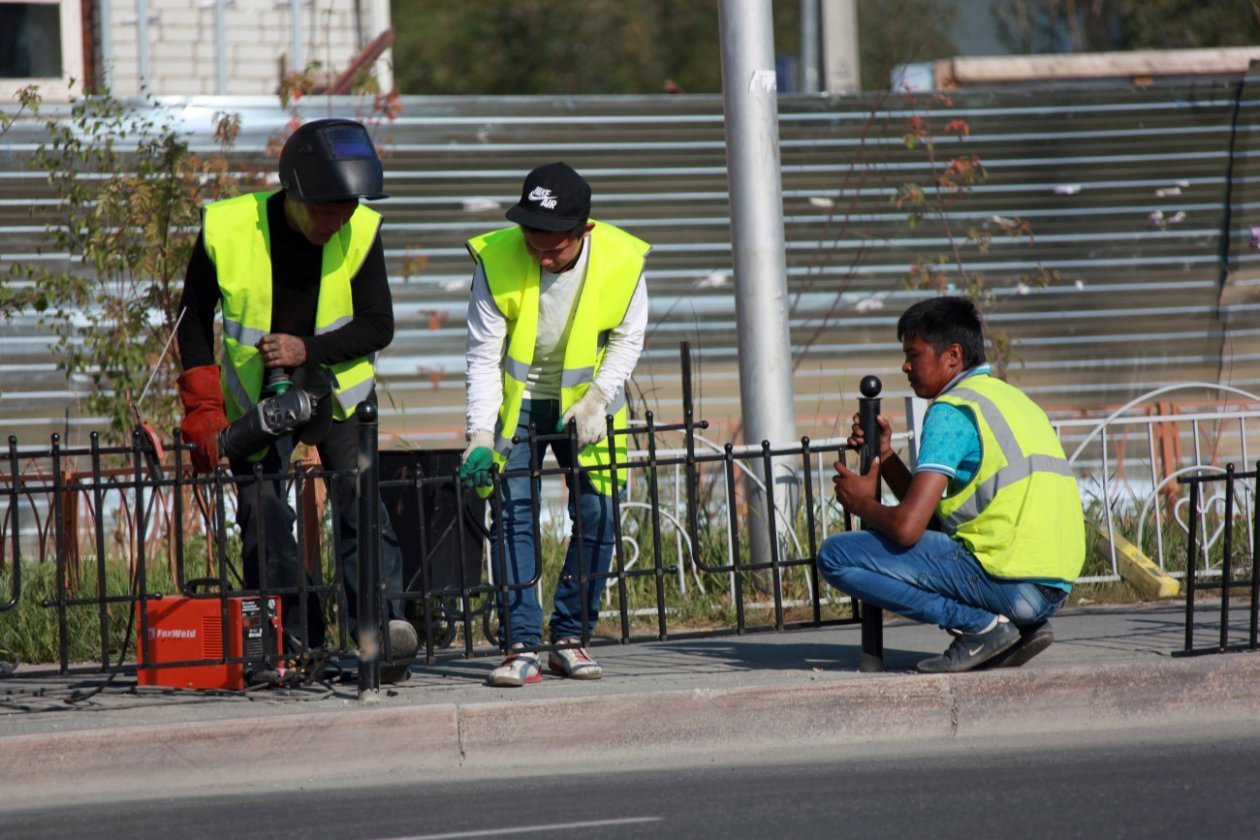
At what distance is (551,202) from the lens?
221 inches

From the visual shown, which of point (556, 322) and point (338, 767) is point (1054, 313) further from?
point (338, 767)

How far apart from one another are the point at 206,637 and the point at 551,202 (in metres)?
1.96

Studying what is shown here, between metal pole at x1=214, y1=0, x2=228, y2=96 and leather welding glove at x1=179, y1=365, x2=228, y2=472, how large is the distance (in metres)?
8.99

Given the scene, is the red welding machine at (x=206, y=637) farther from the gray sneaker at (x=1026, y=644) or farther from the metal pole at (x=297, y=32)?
the metal pole at (x=297, y=32)

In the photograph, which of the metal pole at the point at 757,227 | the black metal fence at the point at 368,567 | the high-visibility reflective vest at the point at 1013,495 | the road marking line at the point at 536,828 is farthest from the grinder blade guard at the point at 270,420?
the metal pole at the point at 757,227

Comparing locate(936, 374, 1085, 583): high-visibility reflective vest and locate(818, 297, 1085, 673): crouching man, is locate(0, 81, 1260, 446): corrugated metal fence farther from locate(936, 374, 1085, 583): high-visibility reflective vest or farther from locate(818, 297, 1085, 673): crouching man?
locate(936, 374, 1085, 583): high-visibility reflective vest

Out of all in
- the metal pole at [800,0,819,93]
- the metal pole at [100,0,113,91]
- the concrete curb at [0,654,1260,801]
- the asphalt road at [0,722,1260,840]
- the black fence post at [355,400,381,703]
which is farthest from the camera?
the metal pole at [800,0,819,93]

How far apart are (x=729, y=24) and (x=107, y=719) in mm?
4339

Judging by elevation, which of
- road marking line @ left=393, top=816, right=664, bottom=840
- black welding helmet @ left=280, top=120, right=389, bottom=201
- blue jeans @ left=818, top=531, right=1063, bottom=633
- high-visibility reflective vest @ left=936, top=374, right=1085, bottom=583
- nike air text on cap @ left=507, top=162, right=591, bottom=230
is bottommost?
road marking line @ left=393, top=816, right=664, bottom=840

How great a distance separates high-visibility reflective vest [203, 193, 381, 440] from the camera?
5.73 metres

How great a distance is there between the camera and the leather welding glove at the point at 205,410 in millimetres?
5695

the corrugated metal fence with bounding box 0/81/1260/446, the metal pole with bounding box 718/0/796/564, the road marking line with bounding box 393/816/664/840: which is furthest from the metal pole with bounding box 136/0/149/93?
the road marking line with bounding box 393/816/664/840

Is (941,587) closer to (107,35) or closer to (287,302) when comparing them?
(287,302)

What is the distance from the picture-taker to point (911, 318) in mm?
5742
